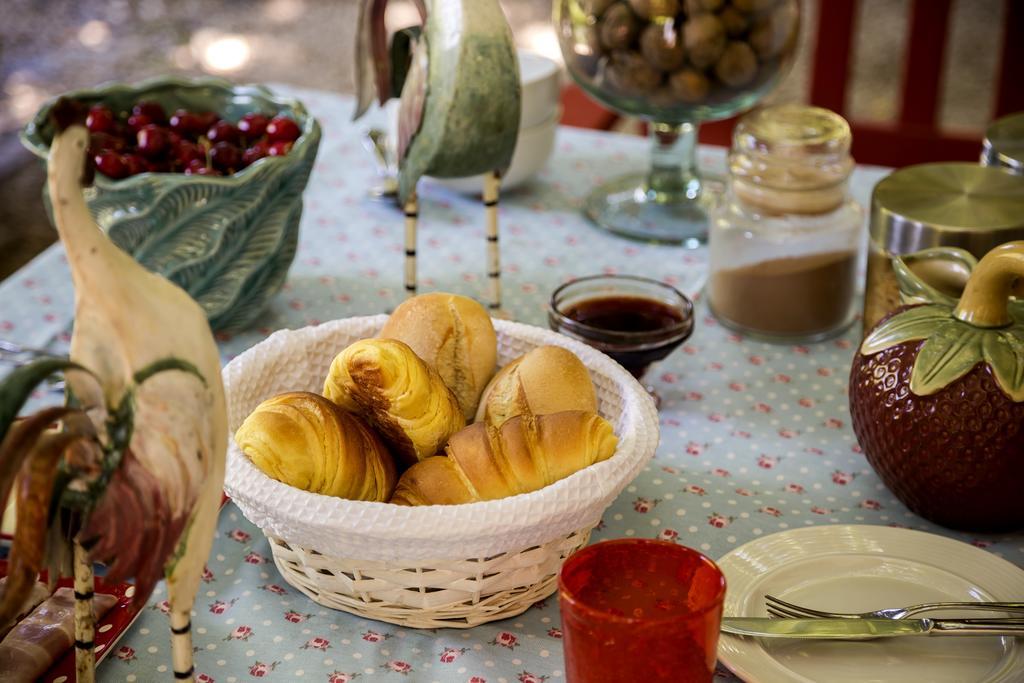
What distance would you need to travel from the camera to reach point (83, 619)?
48 cm

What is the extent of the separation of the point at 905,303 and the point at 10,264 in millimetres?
1950

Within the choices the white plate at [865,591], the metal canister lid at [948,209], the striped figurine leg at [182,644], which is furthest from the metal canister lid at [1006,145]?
the striped figurine leg at [182,644]

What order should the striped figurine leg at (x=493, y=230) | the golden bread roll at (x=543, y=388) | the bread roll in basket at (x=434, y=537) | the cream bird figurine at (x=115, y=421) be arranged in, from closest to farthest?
1. the cream bird figurine at (x=115, y=421)
2. the bread roll in basket at (x=434, y=537)
3. the golden bread roll at (x=543, y=388)
4. the striped figurine leg at (x=493, y=230)

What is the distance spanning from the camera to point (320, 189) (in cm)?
115

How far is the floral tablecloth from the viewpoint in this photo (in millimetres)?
563

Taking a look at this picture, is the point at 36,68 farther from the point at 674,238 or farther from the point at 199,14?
the point at 674,238

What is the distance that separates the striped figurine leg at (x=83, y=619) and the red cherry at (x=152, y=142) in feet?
1.47

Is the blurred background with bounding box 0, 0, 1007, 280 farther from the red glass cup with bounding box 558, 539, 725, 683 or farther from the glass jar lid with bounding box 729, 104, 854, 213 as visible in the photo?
the red glass cup with bounding box 558, 539, 725, 683

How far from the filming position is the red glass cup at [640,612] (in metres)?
0.43

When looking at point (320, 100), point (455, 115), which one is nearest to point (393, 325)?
point (455, 115)

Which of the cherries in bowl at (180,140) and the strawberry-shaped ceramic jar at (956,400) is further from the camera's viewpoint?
the cherries in bowl at (180,140)

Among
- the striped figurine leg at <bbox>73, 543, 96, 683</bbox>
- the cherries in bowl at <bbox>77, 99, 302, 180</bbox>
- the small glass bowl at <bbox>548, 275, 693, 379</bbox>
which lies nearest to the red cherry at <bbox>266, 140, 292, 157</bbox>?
the cherries in bowl at <bbox>77, 99, 302, 180</bbox>

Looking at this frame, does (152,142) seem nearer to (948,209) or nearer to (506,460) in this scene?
(506,460)

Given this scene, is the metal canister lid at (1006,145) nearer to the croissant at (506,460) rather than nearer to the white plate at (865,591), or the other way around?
the white plate at (865,591)
